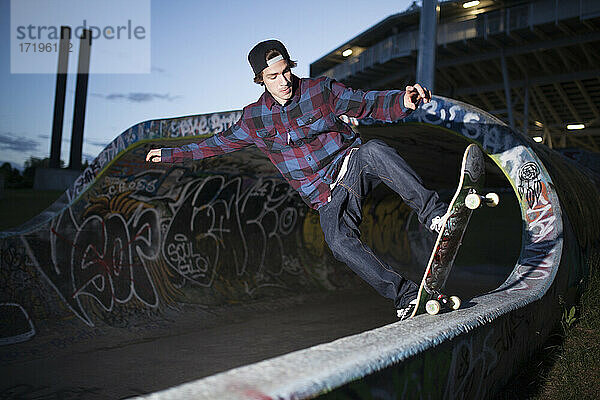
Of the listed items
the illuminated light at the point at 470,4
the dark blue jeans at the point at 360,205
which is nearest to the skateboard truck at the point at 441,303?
the dark blue jeans at the point at 360,205

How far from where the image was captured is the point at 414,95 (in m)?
3.45

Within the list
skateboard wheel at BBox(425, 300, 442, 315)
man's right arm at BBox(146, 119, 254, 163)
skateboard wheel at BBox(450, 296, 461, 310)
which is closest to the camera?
skateboard wheel at BBox(425, 300, 442, 315)

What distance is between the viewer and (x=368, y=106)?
369 cm

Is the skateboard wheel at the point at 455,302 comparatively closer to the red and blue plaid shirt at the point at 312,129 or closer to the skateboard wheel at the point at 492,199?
the skateboard wheel at the point at 492,199

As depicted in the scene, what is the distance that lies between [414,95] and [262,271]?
22.6 feet

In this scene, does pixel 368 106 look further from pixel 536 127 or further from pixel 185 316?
pixel 536 127

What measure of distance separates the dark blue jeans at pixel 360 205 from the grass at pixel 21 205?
42.3ft

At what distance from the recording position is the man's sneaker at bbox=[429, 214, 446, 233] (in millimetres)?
3113

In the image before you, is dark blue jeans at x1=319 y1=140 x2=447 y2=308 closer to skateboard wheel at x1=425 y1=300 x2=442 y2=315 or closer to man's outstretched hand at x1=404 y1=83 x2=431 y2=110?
skateboard wheel at x1=425 y1=300 x2=442 y2=315

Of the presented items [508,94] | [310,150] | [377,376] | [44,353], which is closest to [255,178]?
[44,353]

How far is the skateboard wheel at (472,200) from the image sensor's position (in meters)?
3.06

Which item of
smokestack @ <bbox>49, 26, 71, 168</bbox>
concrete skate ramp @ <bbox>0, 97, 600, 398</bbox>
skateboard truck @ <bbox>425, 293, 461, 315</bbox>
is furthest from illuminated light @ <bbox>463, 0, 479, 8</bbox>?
skateboard truck @ <bbox>425, 293, 461, 315</bbox>

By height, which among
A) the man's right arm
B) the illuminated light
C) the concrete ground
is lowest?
the concrete ground

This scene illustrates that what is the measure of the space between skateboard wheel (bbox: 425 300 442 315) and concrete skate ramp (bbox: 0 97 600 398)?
0.28 feet
